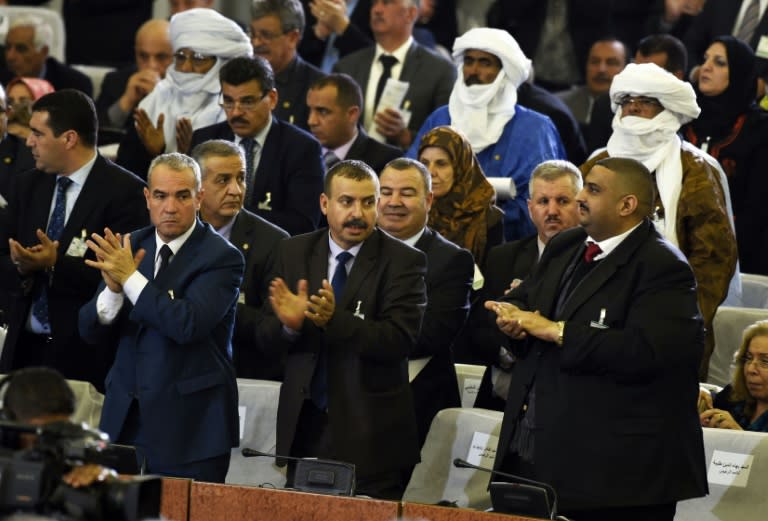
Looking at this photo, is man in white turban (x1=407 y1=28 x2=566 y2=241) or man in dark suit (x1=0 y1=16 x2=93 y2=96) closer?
man in white turban (x1=407 y1=28 x2=566 y2=241)

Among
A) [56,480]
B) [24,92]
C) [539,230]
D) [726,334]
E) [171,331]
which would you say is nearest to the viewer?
[56,480]

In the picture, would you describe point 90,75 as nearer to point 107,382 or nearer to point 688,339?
point 107,382

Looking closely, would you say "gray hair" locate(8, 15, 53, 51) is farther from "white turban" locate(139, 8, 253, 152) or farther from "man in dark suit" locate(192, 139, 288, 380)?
Result: "man in dark suit" locate(192, 139, 288, 380)

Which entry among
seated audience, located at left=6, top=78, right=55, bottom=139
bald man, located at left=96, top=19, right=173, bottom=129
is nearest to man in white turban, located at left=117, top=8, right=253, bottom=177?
seated audience, located at left=6, top=78, right=55, bottom=139

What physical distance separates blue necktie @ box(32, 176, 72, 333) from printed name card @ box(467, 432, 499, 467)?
5.53 feet

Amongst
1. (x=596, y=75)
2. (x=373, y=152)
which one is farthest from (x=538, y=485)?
(x=596, y=75)

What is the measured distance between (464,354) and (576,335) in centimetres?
185

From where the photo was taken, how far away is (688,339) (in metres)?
5.50

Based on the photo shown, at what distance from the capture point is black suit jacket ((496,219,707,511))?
5461 mm

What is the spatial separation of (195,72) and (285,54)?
0.66m

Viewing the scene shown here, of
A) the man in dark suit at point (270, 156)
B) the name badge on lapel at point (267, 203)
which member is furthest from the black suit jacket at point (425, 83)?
the name badge on lapel at point (267, 203)

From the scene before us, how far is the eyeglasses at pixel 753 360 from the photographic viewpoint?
254 inches

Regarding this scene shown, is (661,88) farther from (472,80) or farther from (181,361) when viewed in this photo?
(181,361)

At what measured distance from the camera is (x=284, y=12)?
8.95 m
